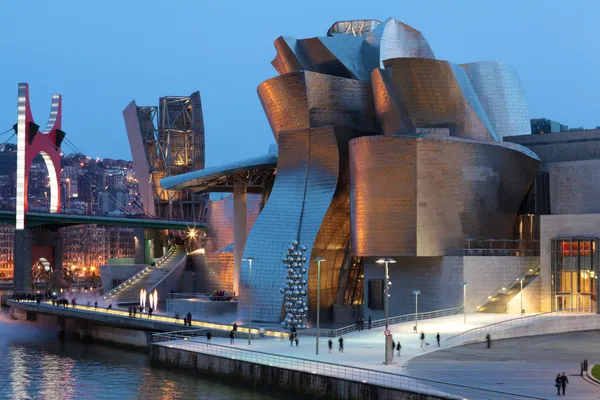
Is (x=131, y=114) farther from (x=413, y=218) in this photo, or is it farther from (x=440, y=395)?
(x=440, y=395)

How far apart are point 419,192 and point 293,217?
7229mm

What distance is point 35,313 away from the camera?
69000mm

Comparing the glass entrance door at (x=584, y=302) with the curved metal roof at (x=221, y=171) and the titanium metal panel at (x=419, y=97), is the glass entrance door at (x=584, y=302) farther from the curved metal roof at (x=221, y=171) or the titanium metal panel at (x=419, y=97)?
the curved metal roof at (x=221, y=171)

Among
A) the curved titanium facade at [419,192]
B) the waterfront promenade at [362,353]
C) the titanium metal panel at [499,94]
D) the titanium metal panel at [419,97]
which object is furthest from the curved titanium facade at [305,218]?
the titanium metal panel at [499,94]

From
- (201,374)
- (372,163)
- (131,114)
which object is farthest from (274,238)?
(131,114)

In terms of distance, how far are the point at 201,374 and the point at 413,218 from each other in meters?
15.8

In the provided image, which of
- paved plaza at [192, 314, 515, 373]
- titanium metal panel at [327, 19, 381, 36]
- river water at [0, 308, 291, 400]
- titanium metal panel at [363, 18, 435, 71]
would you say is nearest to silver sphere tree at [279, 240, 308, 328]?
paved plaza at [192, 314, 515, 373]

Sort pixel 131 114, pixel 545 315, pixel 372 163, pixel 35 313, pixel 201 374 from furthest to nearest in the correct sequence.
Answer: pixel 131 114 → pixel 35 313 → pixel 372 163 → pixel 545 315 → pixel 201 374

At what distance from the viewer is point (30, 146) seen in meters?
88.3

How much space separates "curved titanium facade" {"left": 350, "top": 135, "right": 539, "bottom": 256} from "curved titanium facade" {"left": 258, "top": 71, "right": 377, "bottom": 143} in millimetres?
3412

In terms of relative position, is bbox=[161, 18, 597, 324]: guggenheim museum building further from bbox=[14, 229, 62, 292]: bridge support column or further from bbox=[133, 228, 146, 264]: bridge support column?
bbox=[133, 228, 146, 264]: bridge support column

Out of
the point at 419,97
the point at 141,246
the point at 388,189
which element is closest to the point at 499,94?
the point at 419,97

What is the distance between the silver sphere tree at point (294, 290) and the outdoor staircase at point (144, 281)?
2365cm

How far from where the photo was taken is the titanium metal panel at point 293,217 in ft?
167
